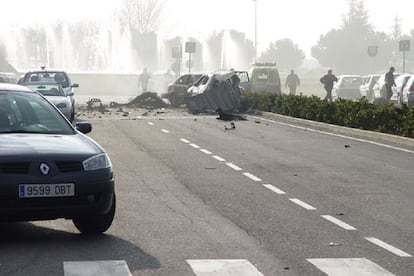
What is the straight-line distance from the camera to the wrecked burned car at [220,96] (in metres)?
36.8

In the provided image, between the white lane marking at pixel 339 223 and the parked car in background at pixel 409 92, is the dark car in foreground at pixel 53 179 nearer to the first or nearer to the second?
the white lane marking at pixel 339 223

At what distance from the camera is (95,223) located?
9.48 m

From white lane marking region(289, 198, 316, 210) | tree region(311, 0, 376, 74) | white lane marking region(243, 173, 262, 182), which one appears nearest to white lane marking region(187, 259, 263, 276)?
white lane marking region(289, 198, 316, 210)

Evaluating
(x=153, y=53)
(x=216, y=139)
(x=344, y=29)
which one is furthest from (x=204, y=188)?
(x=344, y=29)

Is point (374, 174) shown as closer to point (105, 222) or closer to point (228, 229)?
point (228, 229)

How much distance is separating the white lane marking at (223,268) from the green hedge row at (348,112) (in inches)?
579

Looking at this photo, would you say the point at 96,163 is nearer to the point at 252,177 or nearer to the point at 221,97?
the point at 252,177

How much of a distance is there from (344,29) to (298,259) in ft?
488

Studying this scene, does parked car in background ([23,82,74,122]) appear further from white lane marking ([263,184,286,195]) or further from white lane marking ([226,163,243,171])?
white lane marking ([263,184,286,195])

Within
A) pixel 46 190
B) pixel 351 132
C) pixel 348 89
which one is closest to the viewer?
pixel 46 190

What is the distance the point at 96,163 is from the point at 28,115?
4.66ft

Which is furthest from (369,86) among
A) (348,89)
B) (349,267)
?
(349,267)

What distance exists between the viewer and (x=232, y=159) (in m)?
18.1

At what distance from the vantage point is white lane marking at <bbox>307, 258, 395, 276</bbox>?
7879 mm
